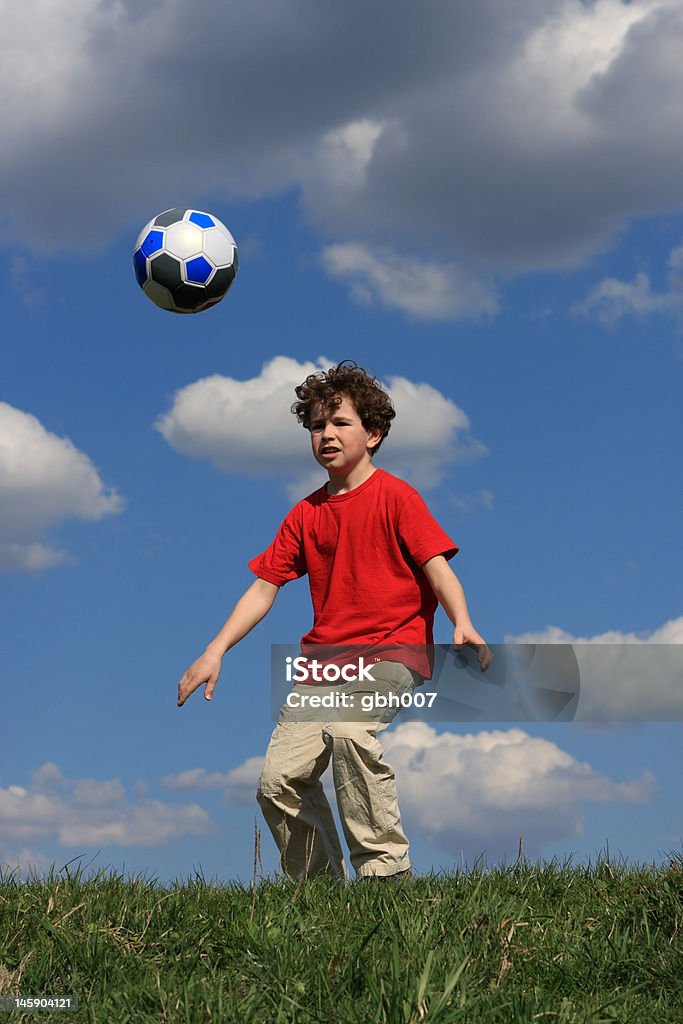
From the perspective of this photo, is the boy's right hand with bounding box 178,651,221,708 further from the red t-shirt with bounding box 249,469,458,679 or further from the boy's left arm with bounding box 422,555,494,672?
the boy's left arm with bounding box 422,555,494,672

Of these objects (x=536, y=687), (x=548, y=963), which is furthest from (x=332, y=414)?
(x=548, y=963)

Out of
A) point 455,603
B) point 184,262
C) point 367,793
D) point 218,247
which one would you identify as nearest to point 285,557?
point 455,603

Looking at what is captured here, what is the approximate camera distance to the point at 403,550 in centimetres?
665

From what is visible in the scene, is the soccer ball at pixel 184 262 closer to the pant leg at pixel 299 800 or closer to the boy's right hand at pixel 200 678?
the boy's right hand at pixel 200 678

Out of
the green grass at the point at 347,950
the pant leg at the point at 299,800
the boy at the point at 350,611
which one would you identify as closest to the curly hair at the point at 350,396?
the boy at the point at 350,611

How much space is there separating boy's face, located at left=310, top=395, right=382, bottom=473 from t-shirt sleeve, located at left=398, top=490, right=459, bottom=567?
0.46 meters

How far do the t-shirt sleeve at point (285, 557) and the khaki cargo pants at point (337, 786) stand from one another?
2.51 feet

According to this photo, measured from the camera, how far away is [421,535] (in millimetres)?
6555

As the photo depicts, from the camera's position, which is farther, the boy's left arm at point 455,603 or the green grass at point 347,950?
the boy's left arm at point 455,603

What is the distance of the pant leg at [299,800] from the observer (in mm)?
6355

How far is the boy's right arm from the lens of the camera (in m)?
6.61

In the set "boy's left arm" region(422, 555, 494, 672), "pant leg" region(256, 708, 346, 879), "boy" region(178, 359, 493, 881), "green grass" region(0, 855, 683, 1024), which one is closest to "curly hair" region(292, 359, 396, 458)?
"boy" region(178, 359, 493, 881)

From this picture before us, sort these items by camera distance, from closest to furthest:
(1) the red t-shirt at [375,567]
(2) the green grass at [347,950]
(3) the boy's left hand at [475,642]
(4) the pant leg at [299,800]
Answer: (2) the green grass at [347,950] → (3) the boy's left hand at [475,642] → (4) the pant leg at [299,800] → (1) the red t-shirt at [375,567]
